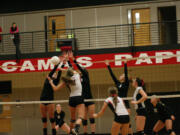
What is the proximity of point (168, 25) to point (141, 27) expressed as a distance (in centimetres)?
155

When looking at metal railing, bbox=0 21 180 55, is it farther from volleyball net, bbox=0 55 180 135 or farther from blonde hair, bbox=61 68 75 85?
blonde hair, bbox=61 68 75 85

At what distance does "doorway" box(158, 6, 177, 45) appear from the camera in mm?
16859

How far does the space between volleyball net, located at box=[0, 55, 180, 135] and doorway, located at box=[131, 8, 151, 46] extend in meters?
1.82

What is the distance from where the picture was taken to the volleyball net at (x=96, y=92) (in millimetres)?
14812

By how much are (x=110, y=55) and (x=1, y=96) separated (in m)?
5.92

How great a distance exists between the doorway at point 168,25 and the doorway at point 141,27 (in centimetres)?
69

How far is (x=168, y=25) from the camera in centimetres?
1722

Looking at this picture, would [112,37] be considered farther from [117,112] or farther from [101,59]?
[117,112]

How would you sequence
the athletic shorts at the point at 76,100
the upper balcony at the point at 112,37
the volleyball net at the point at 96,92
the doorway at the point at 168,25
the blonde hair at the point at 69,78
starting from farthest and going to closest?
the doorway at the point at 168,25 → the upper balcony at the point at 112,37 → the volleyball net at the point at 96,92 → the athletic shorts at the point at 76,100 → the blonde hair at the point at 69,78

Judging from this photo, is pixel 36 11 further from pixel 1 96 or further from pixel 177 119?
pixel 177 119

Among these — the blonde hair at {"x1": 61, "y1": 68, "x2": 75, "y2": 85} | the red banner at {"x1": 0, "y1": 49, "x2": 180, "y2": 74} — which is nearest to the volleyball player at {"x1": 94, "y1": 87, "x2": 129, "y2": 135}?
the blonde hair at {"x1": 61, "y1": 68, "x2": 75, "y2": 85}

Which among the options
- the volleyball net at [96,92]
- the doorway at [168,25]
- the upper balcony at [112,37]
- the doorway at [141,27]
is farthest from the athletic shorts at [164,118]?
the doorway at [168,25]

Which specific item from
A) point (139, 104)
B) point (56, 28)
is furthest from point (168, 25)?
point (139, 104)

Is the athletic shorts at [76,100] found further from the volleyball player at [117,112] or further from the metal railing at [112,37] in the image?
the metal railing at [112,37]
